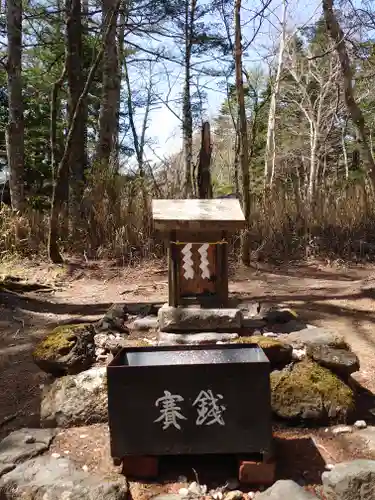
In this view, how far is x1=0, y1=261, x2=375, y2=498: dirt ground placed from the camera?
7.79 ft

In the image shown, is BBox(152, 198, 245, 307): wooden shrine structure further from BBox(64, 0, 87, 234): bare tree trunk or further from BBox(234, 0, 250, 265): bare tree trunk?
BBox(64, 0, 87, 234): bare tree trunk

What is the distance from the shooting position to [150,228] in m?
7.22

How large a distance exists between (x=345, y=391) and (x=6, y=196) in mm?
10368

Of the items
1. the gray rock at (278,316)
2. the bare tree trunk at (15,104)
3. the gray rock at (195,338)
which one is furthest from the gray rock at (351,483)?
the bare tree trunk at (15,104)

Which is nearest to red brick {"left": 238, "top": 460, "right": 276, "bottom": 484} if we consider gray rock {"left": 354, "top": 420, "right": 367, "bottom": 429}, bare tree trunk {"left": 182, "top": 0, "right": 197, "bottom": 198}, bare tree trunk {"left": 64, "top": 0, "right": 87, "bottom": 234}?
gray rock {"left": 354, "top": 420, "right": 367, "bottom": 429}

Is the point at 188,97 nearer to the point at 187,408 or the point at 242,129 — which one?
the point at 242,129

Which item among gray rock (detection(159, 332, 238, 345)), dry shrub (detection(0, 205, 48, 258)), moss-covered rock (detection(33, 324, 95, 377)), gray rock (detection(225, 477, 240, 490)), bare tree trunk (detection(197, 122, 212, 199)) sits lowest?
gray rock (detection(225, 477, 240, 490))

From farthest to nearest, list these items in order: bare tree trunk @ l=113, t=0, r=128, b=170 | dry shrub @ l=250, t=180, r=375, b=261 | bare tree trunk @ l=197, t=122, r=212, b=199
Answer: bare tree trunk @ l=113, t=0, r=128, b=170, dry shrub @ l=250, t=180, r=375, b=261, bare tree trunk @ l=197, t=122, r=212, b=199

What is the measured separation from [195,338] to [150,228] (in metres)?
3.93

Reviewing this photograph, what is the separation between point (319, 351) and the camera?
2869 millimetres

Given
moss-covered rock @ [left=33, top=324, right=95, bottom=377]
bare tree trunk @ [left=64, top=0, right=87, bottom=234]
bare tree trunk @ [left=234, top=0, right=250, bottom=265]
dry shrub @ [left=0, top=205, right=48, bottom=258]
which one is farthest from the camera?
bare tree trunk @ [left=64, top=0, right=87, bottom=234]

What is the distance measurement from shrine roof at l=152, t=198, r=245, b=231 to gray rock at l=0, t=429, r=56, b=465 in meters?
1.58

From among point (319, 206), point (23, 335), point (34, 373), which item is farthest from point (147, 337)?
point (319, 206)

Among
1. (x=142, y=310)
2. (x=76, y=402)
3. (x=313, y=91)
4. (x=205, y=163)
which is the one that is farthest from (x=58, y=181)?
(x=313, y=91)
